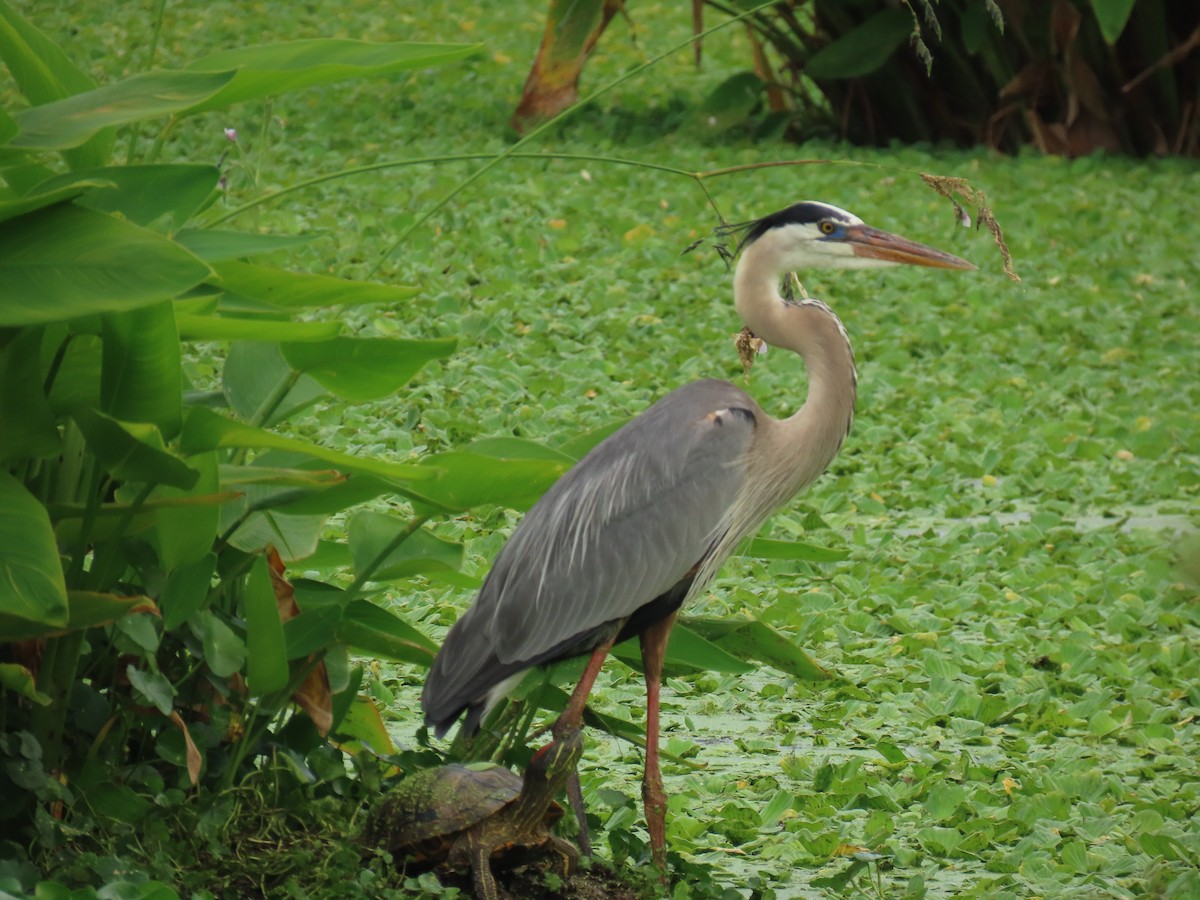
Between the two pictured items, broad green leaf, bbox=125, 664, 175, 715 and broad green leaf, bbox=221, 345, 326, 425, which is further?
broad green leaf, bbox=221, 345, 326, 425

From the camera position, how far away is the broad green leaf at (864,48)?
757 centimetres

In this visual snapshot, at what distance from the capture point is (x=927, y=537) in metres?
4.12

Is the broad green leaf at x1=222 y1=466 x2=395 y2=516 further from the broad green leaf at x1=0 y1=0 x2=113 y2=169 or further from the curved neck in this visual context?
the curved neck

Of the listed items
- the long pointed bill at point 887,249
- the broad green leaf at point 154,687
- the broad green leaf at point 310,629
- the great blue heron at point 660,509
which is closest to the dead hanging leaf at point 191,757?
the broad green leaf at point 154,687

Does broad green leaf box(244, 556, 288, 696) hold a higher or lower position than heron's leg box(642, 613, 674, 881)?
higher

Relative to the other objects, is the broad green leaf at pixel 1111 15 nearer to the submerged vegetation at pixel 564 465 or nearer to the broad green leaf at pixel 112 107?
the submerged vegetation at pixel 564 465

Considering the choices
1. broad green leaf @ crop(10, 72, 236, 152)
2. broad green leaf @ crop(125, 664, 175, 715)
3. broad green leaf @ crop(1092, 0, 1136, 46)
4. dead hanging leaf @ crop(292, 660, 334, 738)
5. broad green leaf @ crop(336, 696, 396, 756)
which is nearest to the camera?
broad green leaf @ crop(10, 72, 236, 152)

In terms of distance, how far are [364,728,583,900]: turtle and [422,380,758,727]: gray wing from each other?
0.15 meters

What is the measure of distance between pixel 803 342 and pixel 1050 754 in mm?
1007

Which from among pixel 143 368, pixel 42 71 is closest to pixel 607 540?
pixel 143 368

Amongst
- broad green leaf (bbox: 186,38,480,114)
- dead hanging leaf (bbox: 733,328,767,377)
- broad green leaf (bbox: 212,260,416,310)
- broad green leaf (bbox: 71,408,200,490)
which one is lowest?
dead hanging leaf (bbox: 733,328,767,377)

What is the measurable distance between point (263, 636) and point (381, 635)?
12.9 inches

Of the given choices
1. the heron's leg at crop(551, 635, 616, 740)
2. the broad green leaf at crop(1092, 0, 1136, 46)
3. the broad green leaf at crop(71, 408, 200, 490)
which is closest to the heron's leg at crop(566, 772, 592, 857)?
the heron's leg at crop(551, 635, 616, 740)

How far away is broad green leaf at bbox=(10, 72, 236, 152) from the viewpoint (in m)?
1.84
